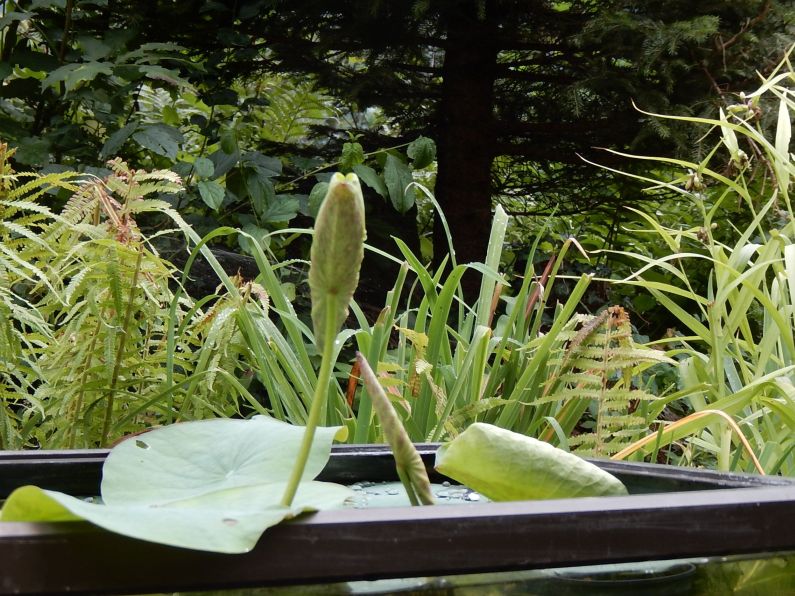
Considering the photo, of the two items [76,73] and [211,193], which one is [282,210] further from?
[76,73]

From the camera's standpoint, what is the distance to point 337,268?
0.27 m

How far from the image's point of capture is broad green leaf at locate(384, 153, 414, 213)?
1.79 meters

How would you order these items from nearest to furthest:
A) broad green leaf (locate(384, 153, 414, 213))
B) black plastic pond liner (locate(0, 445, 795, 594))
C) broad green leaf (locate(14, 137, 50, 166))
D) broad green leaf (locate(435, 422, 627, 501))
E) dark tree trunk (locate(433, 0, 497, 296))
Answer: black plastic pond liner (locate(0, 445, 795, 594)), broad green leaf (locate(435, 422, 627, 501)), broad green leaf (locate(14, 137, 50, 166)), broad green leaf (locate(384, 153, 414, 213)), dark tree trunk (locate(433, 0, 497, 296))

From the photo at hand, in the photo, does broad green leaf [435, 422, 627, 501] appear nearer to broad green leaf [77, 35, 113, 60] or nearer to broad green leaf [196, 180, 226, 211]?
broad green leaf [196, 180, 226, 211]

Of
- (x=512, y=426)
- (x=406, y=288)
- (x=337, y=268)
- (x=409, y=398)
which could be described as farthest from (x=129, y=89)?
(x=337, y=268)

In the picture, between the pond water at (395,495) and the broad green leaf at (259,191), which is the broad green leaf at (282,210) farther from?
the pond water at (395,495)

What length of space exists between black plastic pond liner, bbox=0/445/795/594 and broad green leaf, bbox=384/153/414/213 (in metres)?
1.51

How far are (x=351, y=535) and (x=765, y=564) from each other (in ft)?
0.59

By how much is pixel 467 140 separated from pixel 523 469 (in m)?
1.90

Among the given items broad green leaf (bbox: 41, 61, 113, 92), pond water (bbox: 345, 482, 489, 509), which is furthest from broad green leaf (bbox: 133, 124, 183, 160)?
pond water (bbox: 345, 482, 489, 509)

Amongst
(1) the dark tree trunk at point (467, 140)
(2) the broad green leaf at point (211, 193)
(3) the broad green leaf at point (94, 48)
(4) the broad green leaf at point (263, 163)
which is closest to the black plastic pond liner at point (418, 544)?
(2) the broad green leaf at point (211, 193)

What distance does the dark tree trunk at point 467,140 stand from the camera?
214cm

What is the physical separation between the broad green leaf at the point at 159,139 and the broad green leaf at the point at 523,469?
1.40 meters

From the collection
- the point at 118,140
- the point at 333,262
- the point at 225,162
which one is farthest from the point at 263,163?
the point at 333,262
